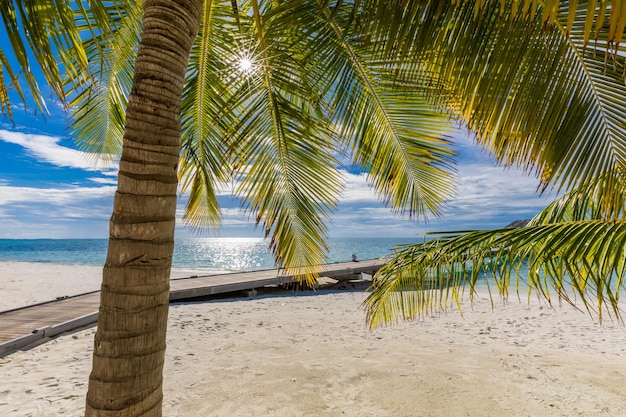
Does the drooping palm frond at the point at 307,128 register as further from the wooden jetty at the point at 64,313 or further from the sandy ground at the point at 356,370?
the sandy ground at the point at 356,370

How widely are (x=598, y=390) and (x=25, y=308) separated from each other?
11.1m

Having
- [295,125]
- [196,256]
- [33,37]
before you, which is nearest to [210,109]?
[295,125]

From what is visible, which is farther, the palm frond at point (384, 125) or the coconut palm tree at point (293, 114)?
the palm frond at point (384, 125)

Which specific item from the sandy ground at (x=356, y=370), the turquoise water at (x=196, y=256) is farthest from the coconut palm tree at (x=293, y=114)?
the turquoise water at (x=196, y=256)

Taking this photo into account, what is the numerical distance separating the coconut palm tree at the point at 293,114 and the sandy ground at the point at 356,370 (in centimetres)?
180

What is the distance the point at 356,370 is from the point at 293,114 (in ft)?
12.5

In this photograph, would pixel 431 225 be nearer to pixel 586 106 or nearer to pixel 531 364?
pixel 586 106

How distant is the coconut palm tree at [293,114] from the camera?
1.74 m

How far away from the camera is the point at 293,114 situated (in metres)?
4.16

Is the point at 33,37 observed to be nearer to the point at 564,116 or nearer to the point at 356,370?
the point at 564,116

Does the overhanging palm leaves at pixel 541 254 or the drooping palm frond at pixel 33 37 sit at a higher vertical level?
the drooping palm frond at pixel 33 37

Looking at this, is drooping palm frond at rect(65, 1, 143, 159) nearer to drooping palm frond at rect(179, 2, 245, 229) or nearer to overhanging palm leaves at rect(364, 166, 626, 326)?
drooping palm frond at rect(179, 2, 245, 229)

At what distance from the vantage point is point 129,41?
3.86 m

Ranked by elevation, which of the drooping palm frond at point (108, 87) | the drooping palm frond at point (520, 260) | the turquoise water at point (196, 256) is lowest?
the turquoise water at point (196, 256)
